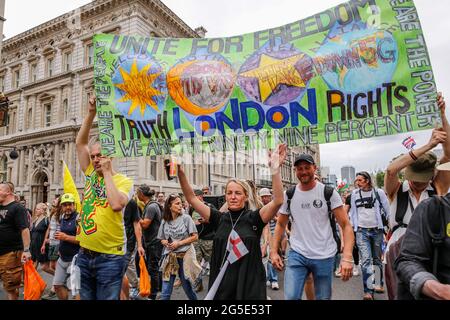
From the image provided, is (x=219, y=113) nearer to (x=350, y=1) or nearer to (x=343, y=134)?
(x=343, y=134)

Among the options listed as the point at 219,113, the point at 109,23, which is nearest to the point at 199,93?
the point at 219,113

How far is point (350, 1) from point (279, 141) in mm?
1538

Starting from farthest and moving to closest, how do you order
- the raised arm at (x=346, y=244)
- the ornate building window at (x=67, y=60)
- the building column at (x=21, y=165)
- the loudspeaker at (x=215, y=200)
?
the building column at (x=21, y=165), the ornate building window at (x=67, y=60), the loudspeaker at (x=215, y=200), the raised arm at (x=346, y=244)

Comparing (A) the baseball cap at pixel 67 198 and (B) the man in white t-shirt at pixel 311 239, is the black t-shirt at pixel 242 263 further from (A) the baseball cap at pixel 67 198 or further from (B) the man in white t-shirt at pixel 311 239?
(A) the baseball cap at pixel 67 198

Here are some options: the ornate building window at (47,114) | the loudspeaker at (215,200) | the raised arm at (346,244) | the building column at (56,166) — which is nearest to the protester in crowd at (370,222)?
the raised arm at (346,244)

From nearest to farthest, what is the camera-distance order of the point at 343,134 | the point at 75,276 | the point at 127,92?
the point at 343,134, the point at 75,276, the point at 127,92

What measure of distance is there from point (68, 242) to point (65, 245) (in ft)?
0.19

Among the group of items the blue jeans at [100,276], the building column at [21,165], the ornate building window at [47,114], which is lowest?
the blue jeans at [100,276]

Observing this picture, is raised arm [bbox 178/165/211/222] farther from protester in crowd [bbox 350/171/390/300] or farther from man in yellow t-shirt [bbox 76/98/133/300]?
protester in crowd [bbox 350/171/390/300]

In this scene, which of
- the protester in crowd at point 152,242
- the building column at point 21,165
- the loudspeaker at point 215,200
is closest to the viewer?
the protester in crowd at point 152,242

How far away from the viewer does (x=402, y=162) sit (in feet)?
10.4

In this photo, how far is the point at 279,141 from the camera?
133 inches

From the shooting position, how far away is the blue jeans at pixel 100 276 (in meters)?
3.28

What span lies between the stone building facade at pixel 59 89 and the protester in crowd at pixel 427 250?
81.0 ft
